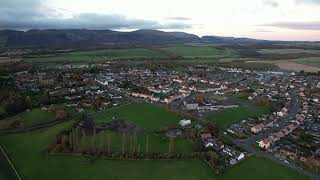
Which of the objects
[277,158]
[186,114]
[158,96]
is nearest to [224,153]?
[277,158]

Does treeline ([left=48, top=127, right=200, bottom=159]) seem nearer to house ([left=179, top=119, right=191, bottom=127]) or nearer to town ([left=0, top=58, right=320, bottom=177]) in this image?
town ([left=0, top=58, right=320, bottom=177])

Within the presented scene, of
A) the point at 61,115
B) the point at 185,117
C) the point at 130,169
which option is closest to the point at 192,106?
the point at 185,117

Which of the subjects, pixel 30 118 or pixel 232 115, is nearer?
pixel 30 118

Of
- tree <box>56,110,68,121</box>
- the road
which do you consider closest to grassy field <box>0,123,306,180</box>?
the road

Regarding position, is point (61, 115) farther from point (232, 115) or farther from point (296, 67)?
point (296, 67)

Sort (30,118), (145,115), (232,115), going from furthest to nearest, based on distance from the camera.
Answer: (232,115) < (145,115) < (30,118)

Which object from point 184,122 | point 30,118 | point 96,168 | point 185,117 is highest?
point 184,122

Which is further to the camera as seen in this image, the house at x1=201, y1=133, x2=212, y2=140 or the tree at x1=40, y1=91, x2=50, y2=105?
the tree at x1=40, y1=91, x2=50, y2=105
